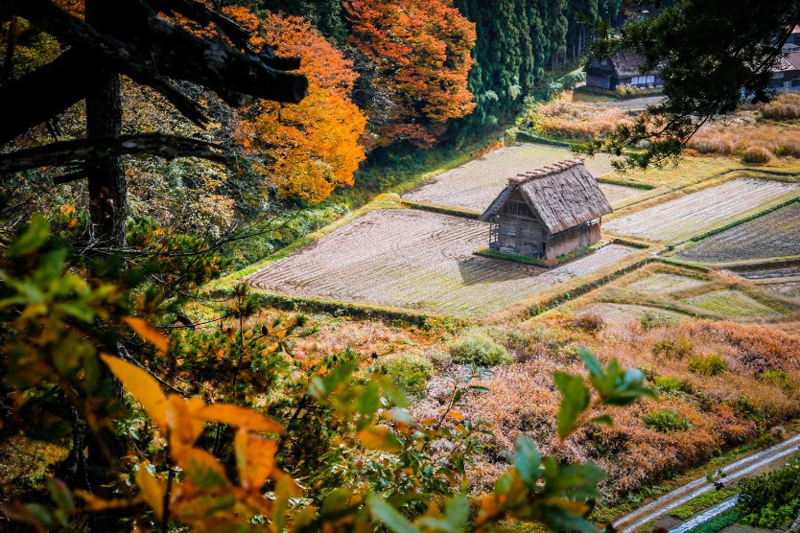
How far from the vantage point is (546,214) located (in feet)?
97.1

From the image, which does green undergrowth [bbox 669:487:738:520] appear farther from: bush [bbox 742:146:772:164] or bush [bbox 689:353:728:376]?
bush [bbox 742:146:772:164]

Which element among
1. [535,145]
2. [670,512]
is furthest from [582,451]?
[535,145]

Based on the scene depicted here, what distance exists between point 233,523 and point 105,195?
657 centimetres

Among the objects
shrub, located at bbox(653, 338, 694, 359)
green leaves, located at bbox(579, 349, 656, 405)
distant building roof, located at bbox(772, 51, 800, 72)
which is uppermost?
distant building roof, located at bbox(772, 51, 800, 72)

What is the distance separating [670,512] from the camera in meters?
13.7

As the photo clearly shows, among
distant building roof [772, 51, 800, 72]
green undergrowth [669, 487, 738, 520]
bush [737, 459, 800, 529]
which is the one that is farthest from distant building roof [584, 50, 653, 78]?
bush [737, 459, 800, 529]

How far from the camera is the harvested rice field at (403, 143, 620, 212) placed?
36.5 metres

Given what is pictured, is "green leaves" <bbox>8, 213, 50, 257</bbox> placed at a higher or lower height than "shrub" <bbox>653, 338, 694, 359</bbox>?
higher

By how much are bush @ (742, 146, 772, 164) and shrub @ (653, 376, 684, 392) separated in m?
26.6

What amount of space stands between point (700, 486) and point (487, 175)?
26555 mm

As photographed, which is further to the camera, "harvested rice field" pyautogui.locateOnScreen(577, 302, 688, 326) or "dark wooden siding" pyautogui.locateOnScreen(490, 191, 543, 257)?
"dark wooden siding" pyautogui.locateOnScreen(490, 191, 543, 257)

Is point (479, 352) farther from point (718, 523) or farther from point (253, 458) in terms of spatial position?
point (253, 458)

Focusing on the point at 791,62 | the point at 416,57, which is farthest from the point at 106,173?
the point at 791,62

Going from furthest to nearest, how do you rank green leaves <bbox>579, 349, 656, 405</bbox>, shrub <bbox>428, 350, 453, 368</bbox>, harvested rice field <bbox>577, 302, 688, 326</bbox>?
harvested rice field <bbox>577, 302, 688, 326</bbox> < shrub <bbox>428, 350, 453, 368</bbox> < green leaves <bbox>579, 349, 656, 405</bbox>
